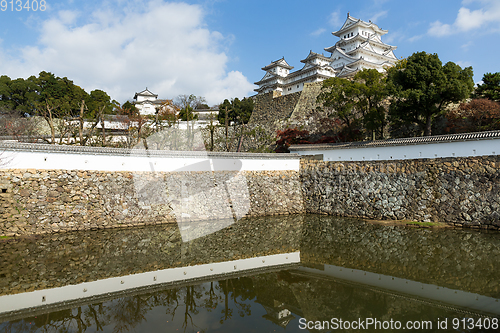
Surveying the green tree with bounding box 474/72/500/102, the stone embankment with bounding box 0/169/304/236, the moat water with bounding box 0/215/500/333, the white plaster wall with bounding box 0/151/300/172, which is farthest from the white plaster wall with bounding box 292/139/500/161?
the green tree with bounding box 474/72/500/102

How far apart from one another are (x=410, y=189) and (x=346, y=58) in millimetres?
20025

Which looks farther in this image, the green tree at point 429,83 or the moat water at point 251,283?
the green tree at point 429,83

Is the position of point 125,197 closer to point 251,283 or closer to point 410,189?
point 251,283

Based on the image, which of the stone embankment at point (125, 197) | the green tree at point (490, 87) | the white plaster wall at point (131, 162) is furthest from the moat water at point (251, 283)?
the green tree at point (490, 87)

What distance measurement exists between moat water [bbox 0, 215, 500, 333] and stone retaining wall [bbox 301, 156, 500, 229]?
4.33 feet

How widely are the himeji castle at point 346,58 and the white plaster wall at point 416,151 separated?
1374cm

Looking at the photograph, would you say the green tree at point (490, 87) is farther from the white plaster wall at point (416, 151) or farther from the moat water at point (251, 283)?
the moat water at point (251, 283)

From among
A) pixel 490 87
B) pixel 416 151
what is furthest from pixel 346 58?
pixel 416 151

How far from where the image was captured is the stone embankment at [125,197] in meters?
9.20

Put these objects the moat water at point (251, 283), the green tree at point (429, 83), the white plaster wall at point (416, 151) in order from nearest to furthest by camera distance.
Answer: the moat water at point (251, 283) → the white plaster wall at point (416, 151) → the green tree at point (429, 83)

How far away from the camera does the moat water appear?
4.36 meters

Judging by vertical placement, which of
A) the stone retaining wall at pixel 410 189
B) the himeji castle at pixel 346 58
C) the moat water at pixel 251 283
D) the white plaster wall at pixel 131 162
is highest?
the himeji castle at pixel 346 58

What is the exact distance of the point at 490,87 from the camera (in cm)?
1461

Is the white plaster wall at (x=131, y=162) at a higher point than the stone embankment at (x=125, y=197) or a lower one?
higher
